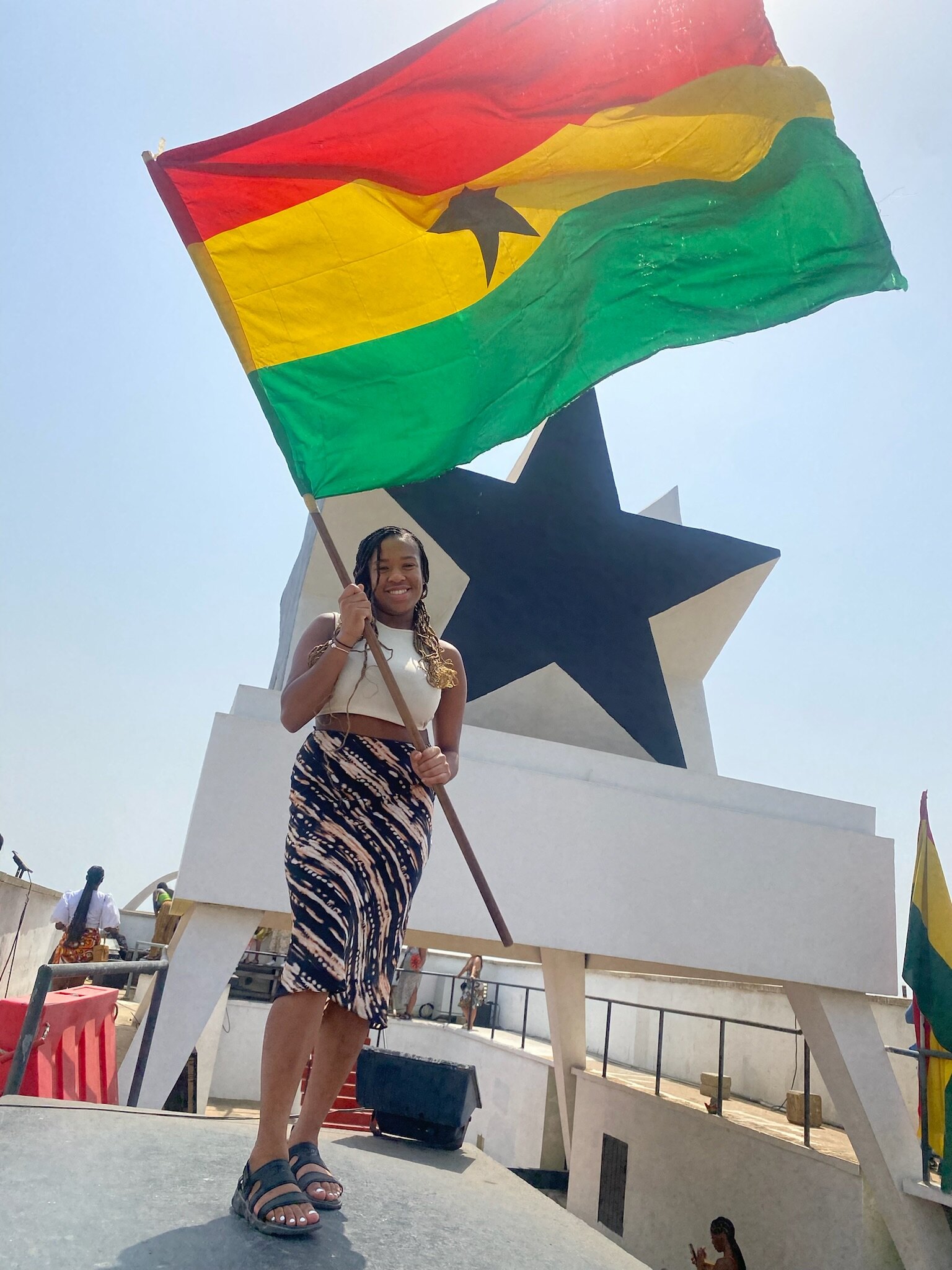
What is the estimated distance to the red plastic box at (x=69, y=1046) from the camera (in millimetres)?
3754

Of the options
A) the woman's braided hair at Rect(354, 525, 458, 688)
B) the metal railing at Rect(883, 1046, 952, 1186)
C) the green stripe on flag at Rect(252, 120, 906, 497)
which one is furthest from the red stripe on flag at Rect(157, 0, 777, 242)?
the metal railing at Rect(883, 1046, 952, 1186)

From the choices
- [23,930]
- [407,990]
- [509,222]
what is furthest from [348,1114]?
[509,222]

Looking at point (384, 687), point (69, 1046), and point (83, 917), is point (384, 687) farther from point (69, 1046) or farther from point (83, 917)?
point (83, 917)

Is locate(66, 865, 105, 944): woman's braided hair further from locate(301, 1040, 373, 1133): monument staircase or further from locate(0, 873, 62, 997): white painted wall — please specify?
locate(301, 1040, 373, 1133): monument staircase

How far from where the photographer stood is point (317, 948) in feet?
7.42

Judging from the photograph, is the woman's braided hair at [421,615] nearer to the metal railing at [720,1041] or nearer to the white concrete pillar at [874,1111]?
the white concrete pillar at [874,1111]

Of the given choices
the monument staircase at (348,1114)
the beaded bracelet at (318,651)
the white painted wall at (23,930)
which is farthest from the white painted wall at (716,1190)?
the beaded bracelet at (318,651)

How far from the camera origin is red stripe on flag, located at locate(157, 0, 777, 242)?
141 inches

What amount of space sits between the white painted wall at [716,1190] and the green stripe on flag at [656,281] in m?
8.07

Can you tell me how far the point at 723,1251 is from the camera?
27.8ft

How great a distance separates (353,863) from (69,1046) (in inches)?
127

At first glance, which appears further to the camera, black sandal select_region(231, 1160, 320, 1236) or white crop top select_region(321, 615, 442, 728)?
white crop top select_region(321, 615, 442, 728)

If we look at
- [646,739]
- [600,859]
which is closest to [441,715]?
[600,859]

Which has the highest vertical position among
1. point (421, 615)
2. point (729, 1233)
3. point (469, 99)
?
point (469, 99)
